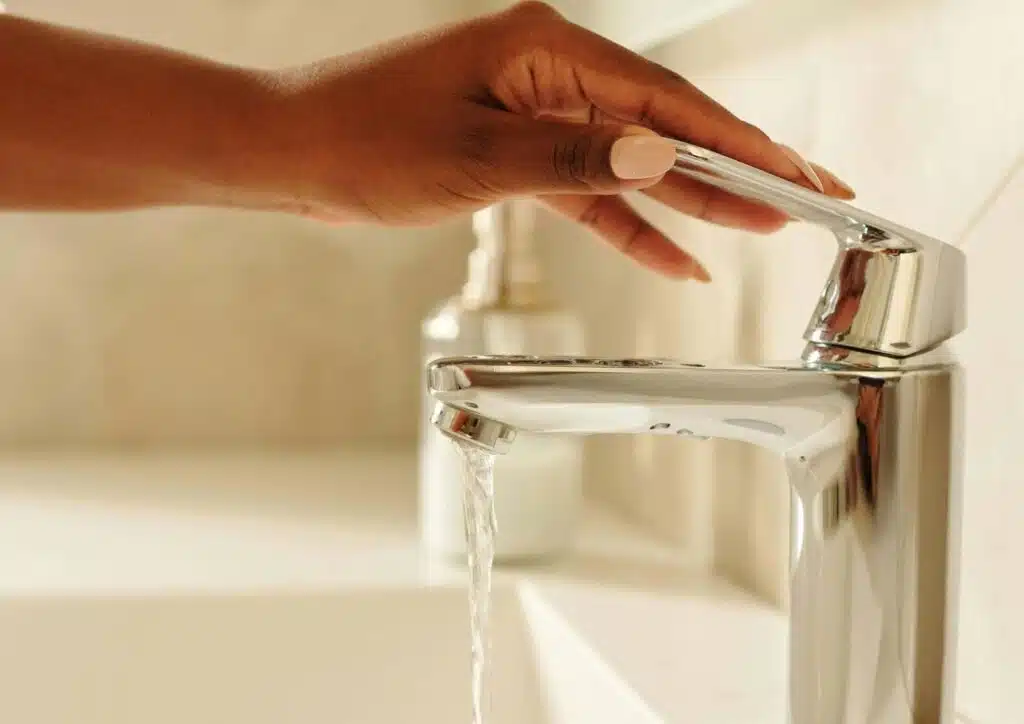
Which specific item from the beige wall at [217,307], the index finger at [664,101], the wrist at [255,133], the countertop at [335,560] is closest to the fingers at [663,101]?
the index finger at [664,101]

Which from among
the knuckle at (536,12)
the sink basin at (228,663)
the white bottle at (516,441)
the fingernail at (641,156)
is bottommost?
the sink basin at (228,663)

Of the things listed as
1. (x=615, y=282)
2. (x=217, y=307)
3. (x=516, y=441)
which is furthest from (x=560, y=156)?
(x=217, y=307)

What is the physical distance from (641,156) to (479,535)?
13cm

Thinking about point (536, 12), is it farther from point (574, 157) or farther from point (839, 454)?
point (839, 454)

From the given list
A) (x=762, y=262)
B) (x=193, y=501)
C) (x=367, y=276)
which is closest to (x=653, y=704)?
(x=762, y=262)

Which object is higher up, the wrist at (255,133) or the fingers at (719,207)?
the wrist at (255,133)

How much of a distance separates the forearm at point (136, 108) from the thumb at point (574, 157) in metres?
0.10

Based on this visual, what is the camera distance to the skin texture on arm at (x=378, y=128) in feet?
1.23

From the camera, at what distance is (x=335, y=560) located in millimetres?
673

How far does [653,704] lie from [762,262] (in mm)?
244

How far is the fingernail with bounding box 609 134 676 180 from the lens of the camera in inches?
12.9

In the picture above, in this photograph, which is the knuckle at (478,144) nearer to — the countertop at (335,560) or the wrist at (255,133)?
the wrist at (255,133)

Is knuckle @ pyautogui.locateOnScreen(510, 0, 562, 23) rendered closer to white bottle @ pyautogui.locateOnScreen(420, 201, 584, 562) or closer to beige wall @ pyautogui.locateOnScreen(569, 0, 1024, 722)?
beige wall @ pyautogui.locateOnScreen(569, 0, 1024, 722)

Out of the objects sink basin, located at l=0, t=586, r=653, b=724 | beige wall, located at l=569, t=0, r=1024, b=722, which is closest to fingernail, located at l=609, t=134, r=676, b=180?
beige wall, located at l=569, t=0, r=1024, b=722
